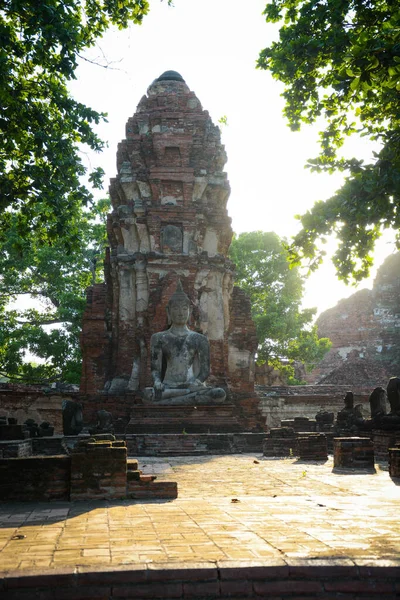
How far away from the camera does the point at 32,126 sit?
9.93 meters

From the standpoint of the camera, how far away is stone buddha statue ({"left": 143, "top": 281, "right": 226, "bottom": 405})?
46.9 feet

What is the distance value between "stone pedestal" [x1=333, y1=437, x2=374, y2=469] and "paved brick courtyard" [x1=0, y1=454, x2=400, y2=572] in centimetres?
137

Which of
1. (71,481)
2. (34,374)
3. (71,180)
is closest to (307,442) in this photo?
Result: (71,481)

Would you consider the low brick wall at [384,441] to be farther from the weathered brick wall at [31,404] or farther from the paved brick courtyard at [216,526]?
the weathered brick wall at [31,404]

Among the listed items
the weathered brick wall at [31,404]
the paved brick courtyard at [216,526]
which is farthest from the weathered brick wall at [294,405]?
the paved brick courtyard at [216,526]

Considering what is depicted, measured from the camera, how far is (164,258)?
17609 mm

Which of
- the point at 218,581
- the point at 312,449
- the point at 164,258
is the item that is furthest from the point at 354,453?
the point at 164,258

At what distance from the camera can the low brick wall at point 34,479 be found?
5688mm

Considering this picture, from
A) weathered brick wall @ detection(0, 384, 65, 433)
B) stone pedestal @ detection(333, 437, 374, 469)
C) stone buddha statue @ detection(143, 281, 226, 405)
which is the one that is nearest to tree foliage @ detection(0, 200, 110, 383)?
weathered brick wall @ detection(0, 384, 65, 433)

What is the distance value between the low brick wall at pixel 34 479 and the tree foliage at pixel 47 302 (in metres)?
18.7

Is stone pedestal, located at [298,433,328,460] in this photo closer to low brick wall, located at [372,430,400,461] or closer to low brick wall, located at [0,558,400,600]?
low brick wall, located at [372,430,400,461]

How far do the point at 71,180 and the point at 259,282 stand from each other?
2187cm

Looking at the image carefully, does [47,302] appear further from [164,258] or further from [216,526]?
[216,526]

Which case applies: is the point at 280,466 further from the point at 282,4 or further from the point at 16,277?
the point at 16,277
